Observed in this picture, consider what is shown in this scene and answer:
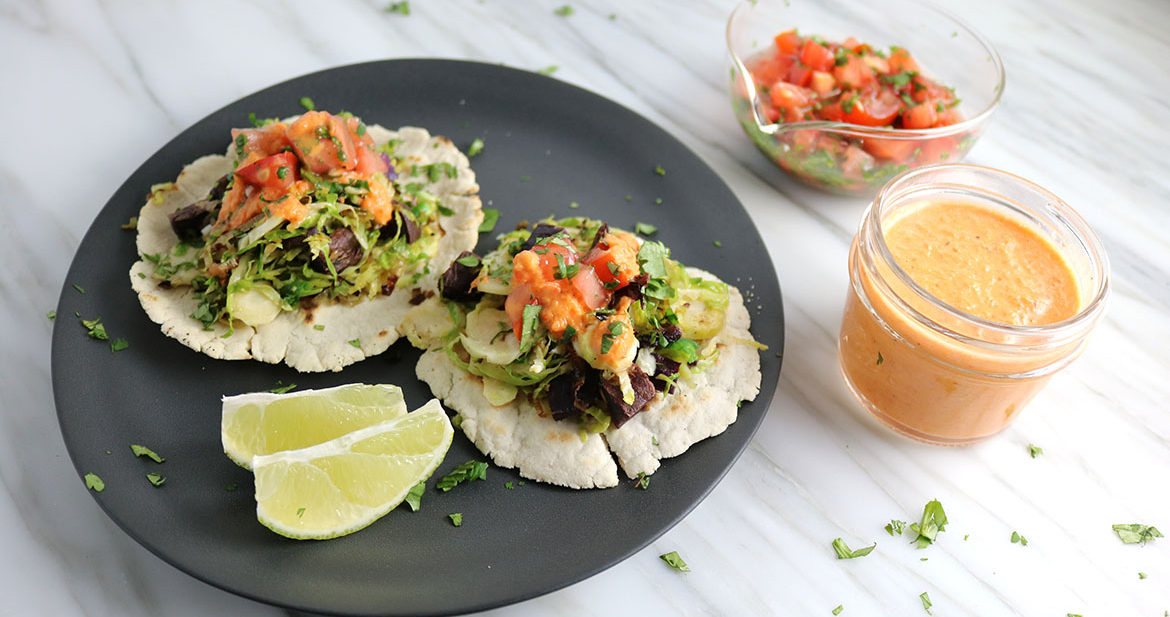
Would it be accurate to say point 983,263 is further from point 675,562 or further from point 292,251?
point 292,251

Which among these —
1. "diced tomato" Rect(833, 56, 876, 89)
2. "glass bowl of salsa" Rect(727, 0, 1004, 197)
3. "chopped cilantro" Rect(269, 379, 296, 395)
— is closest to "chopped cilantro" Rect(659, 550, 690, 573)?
"chopped cilantro" Rect(269, 379, 296, 395)

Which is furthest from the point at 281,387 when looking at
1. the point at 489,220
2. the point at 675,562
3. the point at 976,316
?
the point at 976,316

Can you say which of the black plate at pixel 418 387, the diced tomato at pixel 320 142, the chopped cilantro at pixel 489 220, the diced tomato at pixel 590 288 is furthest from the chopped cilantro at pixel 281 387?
the diced tomato at pixel 590 288

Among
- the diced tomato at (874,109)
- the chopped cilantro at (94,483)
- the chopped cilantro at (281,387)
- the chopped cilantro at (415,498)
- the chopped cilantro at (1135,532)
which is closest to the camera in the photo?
the chopped cilantro at (94,483)

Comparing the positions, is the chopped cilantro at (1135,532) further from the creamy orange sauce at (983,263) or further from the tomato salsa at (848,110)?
the tomato salsa at (848,110)

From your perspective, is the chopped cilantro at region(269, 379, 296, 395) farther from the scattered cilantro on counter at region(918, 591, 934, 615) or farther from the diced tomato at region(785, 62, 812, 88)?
the diced tomato at region(785, 62, 812, 88)

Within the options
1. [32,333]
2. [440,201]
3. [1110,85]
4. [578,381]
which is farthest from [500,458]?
[1110,85]
